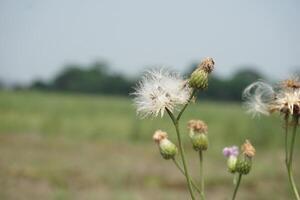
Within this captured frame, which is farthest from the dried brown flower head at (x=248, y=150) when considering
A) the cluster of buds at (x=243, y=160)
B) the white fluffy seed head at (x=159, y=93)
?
the white fluffy seed head at (x=159, y=93)

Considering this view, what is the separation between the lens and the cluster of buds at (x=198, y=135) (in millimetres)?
1894

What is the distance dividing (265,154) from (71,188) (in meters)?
9.51

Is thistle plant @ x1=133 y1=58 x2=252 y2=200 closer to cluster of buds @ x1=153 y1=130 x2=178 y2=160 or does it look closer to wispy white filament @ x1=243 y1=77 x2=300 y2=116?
cluster of buds @ x1=153 y1=130 x2=178 y2=160

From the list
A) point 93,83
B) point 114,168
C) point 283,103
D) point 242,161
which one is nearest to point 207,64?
point 283,103

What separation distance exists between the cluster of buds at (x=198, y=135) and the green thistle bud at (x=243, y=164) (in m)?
0.12

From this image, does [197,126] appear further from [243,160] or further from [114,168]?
[114,168]

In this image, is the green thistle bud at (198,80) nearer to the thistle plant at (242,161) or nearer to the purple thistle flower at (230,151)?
the thistle plant at (242,161)

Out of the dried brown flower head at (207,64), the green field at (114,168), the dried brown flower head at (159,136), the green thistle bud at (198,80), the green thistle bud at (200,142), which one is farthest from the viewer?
the green field at (114,168)

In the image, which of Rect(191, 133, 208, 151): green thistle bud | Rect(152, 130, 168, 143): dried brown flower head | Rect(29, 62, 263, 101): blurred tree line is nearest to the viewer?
Rect(191, 133, 208, 151): green thistle bud

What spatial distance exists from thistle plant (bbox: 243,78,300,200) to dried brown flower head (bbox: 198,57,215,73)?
214mm

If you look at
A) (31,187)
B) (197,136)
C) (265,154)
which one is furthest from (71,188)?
(265,154)

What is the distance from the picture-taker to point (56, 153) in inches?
590

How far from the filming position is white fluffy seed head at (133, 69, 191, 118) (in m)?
1.67

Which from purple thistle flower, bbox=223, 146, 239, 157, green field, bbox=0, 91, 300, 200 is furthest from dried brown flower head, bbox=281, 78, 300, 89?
green field, bbox=0, 91, 300, 200
